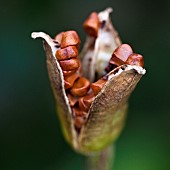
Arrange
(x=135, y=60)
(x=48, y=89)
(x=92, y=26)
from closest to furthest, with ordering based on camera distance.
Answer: (x=135, y=60) < (x=92, y=26) < (x=48, y=89)

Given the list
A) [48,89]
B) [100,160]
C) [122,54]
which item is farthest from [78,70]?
[48,89]

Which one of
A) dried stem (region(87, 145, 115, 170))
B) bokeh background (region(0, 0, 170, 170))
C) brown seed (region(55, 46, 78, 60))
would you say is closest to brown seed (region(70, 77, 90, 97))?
brown seed (region(55, 46, 78, 60))

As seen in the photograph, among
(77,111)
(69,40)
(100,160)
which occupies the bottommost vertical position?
(100,160)

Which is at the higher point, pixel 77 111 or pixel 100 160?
pixel 77 111

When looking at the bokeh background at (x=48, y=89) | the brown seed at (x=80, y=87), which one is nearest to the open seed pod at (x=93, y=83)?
the brown seed at (x=80, y=87)

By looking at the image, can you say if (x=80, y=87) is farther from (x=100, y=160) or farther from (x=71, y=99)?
(x=100, y=160)

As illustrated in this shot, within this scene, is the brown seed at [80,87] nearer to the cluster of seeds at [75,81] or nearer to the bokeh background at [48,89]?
the cluster of seeds at [75,81]

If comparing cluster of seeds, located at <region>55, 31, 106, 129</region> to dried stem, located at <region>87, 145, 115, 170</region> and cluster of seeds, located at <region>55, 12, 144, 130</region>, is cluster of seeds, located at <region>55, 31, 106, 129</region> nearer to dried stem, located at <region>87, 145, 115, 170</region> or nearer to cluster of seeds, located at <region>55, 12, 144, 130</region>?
cluster of seeds, located at <region>55, 12, 144, 130</region>
